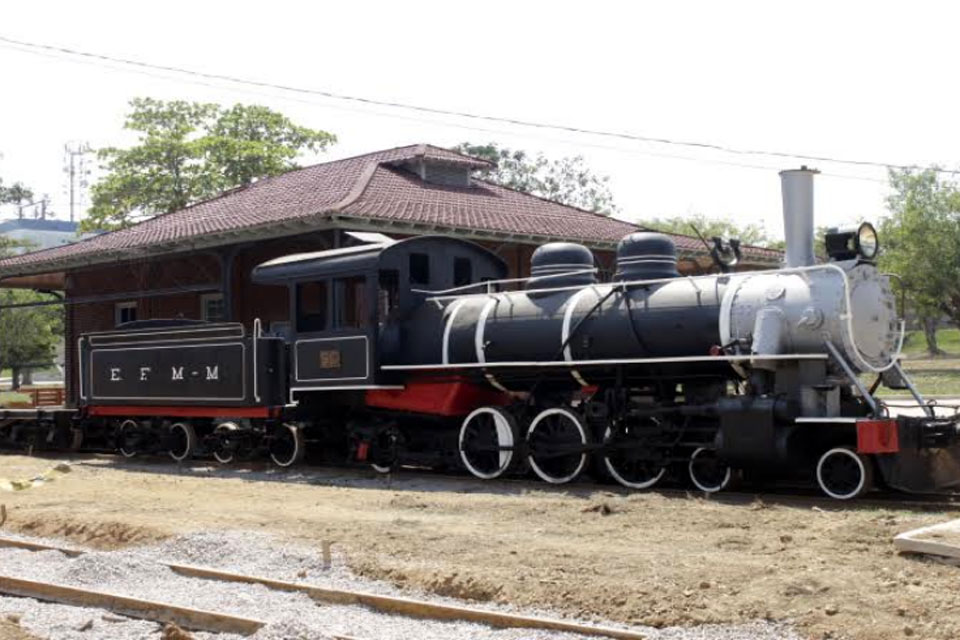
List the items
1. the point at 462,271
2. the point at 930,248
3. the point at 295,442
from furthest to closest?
the point at 930,248 → the point at 295,442 → the point at 462,271

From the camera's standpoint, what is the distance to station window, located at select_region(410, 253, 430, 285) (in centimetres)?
1423

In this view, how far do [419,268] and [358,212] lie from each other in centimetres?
430

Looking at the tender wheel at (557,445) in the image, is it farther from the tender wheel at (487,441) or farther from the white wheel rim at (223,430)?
the white wheel rim at (223,430)

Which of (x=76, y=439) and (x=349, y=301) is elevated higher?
(x=349, y=301)

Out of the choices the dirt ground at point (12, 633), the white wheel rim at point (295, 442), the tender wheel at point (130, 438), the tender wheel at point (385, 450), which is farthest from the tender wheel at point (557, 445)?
the tender wheel at point (130, 438)

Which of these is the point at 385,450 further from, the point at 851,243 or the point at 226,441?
the point at 851,243

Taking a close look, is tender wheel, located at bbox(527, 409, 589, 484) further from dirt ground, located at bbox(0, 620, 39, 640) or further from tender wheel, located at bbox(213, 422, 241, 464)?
dirt ground, located at bbox(0, 620, 39, 640)

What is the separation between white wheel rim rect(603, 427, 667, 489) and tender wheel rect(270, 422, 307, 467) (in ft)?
15.4

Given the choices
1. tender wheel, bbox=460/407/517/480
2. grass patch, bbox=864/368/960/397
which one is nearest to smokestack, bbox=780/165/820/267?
tender wheel, bbox=460/407/517/480

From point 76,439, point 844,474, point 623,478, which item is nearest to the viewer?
point 844,474

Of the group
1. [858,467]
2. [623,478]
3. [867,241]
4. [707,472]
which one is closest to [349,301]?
[623,478]

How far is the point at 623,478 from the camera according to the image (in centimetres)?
1216

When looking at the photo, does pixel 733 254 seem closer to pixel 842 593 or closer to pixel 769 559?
pixel 769 559

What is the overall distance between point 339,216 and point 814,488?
908 centimetres
